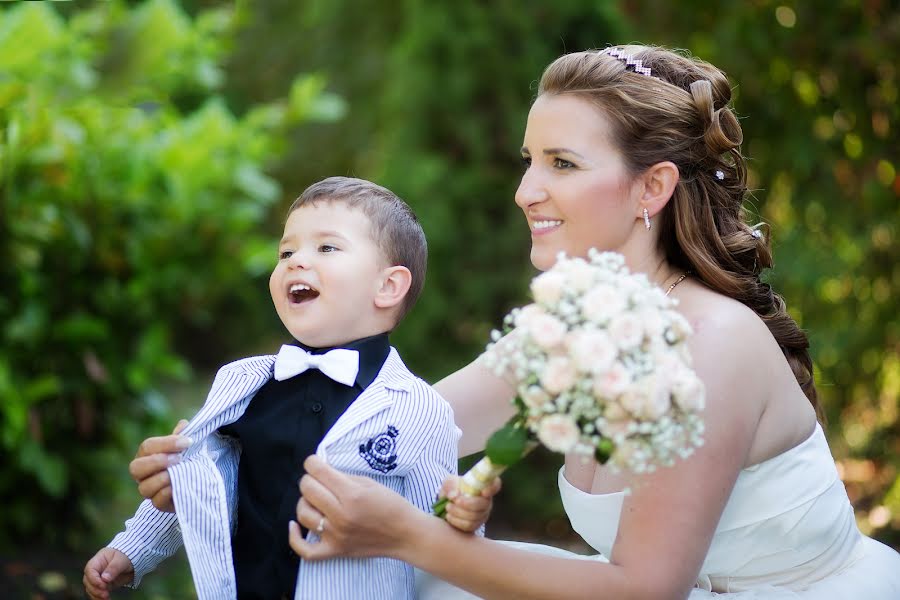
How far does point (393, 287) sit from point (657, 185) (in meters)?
0.71

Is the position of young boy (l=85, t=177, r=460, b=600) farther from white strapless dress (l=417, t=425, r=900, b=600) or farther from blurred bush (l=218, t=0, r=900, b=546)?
blurred bush (l=218, t=0, r=900, b=546)

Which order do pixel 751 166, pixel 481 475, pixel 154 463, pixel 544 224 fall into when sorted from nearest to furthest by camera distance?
1. pixel 481 475
2. pixel 154 463
3. pixel 544 224
4. pixel 751 166

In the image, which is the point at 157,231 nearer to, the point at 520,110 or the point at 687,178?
the point at 520,110

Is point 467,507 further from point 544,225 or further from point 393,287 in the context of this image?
point 544,225

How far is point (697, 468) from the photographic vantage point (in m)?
2.17

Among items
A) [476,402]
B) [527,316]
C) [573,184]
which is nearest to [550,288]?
[527,316]

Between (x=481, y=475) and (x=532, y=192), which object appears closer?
(x=481, y=475)

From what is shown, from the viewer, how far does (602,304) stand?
5.98ft

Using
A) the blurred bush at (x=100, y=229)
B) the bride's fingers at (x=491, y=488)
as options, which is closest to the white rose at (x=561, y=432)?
the bride's fingers at (x=491, y=488)

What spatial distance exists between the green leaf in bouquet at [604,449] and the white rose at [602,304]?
0.22m

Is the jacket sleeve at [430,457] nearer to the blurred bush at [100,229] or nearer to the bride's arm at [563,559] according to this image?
the bride's arm at [563,559]

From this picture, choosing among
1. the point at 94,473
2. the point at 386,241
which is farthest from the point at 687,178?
the point at 94,473

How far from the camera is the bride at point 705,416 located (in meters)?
2.12

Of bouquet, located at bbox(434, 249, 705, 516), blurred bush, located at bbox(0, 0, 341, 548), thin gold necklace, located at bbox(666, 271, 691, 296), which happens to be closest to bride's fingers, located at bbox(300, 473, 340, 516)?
bouquet, located at bbox(434, 249, 705, 516)
